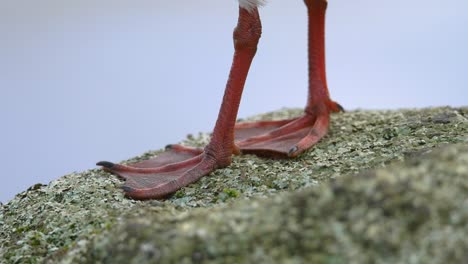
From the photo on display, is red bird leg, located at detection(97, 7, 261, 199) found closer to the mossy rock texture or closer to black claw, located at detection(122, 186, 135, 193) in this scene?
black claw, located at detection(122, 186, 135, 193)

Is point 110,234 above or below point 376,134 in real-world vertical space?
below

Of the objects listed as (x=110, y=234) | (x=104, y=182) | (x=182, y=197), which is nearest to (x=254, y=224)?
(x=110, y=234)

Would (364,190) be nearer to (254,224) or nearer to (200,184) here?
(254,224)

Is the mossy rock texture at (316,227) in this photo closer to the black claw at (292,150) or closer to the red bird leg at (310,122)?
the black claw at (292,150)

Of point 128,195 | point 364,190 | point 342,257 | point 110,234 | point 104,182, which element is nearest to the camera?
point 342,257

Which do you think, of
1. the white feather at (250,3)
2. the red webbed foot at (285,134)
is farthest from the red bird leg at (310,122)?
the white feather at (250,3)

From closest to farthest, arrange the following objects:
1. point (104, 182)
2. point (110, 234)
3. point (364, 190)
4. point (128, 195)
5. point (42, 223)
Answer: point (364, 190) → point (110, 234) → point (42, 223) → point (128, 195) → point (104, 182)

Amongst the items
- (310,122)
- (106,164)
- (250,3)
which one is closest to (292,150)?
(310,122)

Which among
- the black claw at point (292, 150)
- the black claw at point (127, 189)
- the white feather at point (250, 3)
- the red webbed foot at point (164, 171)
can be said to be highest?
the white feather at point (250, 3)

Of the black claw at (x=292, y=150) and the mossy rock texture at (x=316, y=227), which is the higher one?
the black claw at (x=292, y=150)
